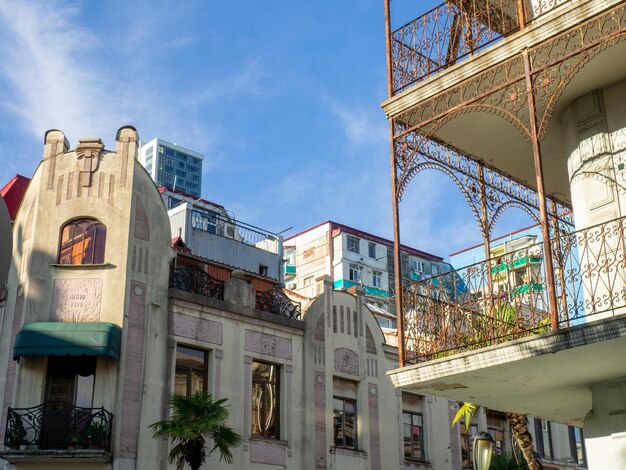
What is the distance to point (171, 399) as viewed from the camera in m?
21.4

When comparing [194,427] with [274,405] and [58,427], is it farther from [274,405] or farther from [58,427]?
[274,405]

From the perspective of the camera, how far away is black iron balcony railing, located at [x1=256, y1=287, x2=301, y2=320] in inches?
993

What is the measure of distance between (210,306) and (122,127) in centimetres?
543

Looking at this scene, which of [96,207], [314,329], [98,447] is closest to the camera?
[98,447]

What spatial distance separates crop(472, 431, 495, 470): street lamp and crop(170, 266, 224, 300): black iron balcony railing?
12.8m

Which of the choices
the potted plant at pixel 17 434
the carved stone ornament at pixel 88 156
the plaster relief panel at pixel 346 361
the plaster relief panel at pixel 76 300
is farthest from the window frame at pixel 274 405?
the carved stone ornament at pixel 88 156

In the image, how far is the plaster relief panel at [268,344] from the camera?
24250 millimetres

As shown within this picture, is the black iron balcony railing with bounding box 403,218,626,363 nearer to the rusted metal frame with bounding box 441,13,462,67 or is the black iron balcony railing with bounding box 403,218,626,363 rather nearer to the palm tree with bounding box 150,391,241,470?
the rusted metal frame with bounding box 441,13,462,67

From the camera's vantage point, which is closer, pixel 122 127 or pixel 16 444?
pixel 16 444

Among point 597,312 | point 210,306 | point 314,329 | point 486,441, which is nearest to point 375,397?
point 314,329

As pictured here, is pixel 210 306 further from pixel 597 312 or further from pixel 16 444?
pixel 597 312

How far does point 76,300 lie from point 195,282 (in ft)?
10.8

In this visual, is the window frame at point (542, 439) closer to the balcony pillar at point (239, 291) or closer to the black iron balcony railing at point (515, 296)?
the balcony pillar at point (239, 291)

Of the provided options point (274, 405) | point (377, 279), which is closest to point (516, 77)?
point (274, 405)
